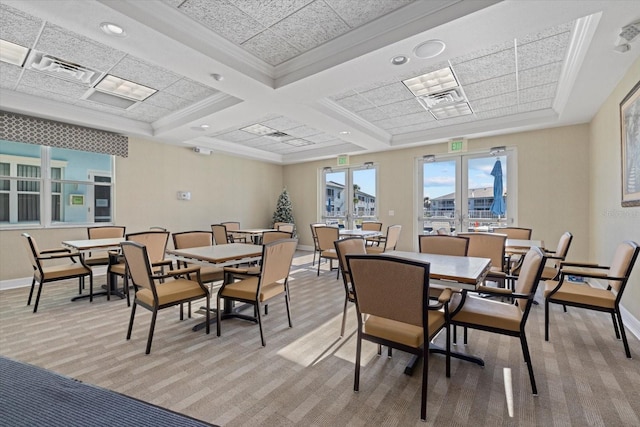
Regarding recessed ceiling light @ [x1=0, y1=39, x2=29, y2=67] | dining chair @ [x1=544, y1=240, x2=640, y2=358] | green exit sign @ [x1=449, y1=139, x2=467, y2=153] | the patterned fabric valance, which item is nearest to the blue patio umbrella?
green exit sign @ [x1=449, y1=139, x2=467, y2=153]

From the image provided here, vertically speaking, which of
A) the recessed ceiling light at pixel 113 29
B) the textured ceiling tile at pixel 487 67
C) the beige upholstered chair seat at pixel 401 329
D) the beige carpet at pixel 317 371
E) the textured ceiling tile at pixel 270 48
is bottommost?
the beige carpet at pixel 317 371

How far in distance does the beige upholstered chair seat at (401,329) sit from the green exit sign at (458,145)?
16.2ft

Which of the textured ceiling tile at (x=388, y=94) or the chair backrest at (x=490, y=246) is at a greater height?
the textured ceiling tile at (x=388, y=94)

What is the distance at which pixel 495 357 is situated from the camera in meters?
2.44

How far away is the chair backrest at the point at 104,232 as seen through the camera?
462 centimetres

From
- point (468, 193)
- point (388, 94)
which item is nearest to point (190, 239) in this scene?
point (388, 94)

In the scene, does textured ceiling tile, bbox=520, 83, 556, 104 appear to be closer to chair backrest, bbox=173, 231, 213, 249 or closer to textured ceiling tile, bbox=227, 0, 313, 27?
textured ceiling tile, bbox=227, 0, 313, 27

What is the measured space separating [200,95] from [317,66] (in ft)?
7.08

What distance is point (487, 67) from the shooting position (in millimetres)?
3461

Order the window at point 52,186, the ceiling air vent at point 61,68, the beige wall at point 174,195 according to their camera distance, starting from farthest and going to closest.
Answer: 1. the beige wall at point 174,195
2. the window at point 52,186
3. the ceiling air vent at point 61,68

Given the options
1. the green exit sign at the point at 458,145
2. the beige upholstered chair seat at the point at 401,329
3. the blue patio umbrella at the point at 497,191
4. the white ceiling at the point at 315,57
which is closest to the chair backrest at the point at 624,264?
the beige upholstered chair seat at the point at 401,329

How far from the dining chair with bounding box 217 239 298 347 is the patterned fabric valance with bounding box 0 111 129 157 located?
443 cm

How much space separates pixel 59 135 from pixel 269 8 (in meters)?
4.74

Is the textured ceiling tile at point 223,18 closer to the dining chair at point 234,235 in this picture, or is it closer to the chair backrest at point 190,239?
the chair backrest at point 190,239
